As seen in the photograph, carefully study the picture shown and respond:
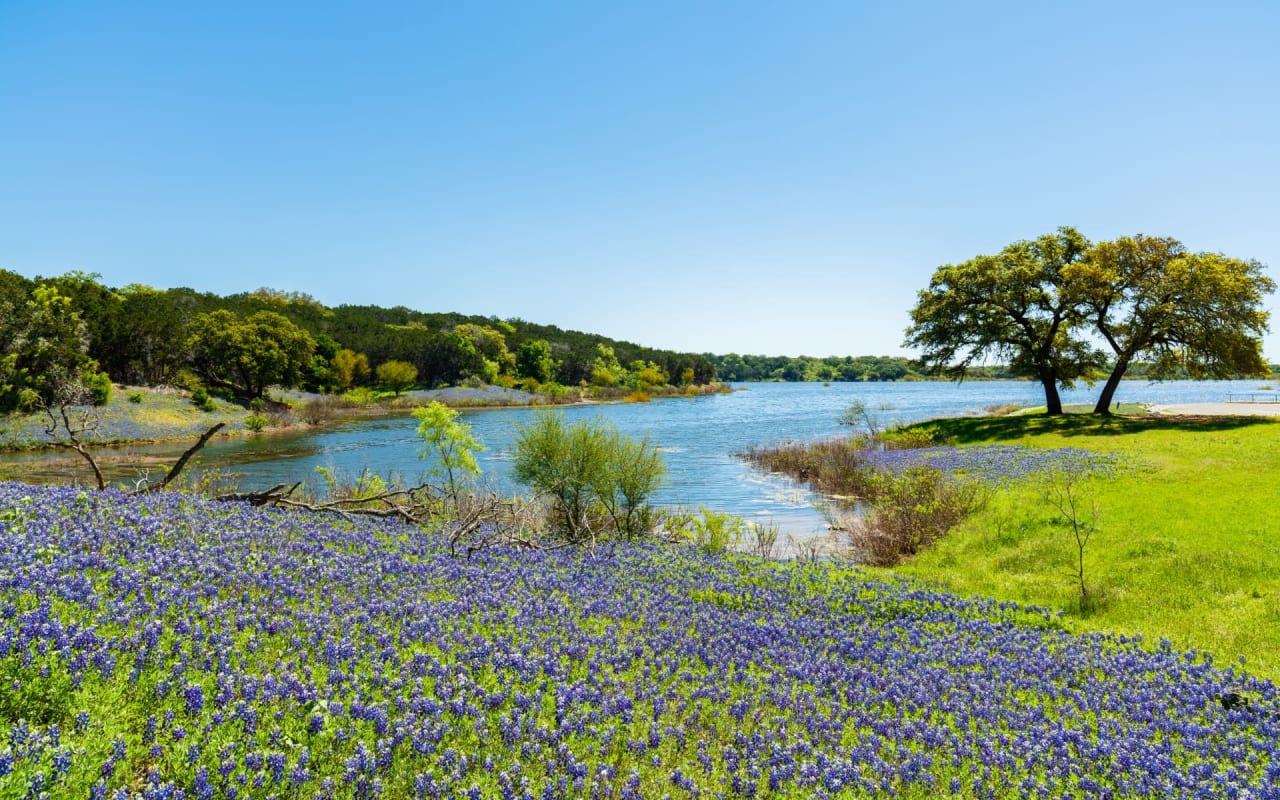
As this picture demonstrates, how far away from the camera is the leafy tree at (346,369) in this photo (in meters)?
94.8

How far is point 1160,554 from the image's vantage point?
12.3 m

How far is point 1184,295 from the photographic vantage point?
34.4 m

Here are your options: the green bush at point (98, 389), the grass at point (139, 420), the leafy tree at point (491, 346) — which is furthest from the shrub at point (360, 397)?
the leafy tree at point (491, 346)

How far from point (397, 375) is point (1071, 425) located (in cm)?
8841

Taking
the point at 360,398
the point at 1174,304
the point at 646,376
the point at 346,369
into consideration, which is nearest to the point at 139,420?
the point at 360,398

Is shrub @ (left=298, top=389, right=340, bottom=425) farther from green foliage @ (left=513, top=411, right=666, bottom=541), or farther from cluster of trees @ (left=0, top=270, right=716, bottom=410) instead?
green foliage @ (left=513, top=411, right=666, bottom=541)

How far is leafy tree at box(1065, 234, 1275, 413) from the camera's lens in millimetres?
33781

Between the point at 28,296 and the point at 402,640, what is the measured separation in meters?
63.6

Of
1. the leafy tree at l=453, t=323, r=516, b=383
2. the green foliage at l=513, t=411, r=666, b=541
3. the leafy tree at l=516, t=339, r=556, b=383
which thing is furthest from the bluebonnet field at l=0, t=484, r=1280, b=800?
the leafy tree at l=516, t=339, r=556, b=383

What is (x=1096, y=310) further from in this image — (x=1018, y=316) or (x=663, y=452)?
(x=663, y=452)

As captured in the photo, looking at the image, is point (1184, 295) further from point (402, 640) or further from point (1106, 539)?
point (402, 640)

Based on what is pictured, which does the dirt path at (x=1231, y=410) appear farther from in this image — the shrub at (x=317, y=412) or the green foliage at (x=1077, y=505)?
the shrub at (x=317, y=412)

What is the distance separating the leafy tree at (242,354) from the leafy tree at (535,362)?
57.6 metres

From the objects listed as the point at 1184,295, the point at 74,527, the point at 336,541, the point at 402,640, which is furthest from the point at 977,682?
the point at 1184,295
